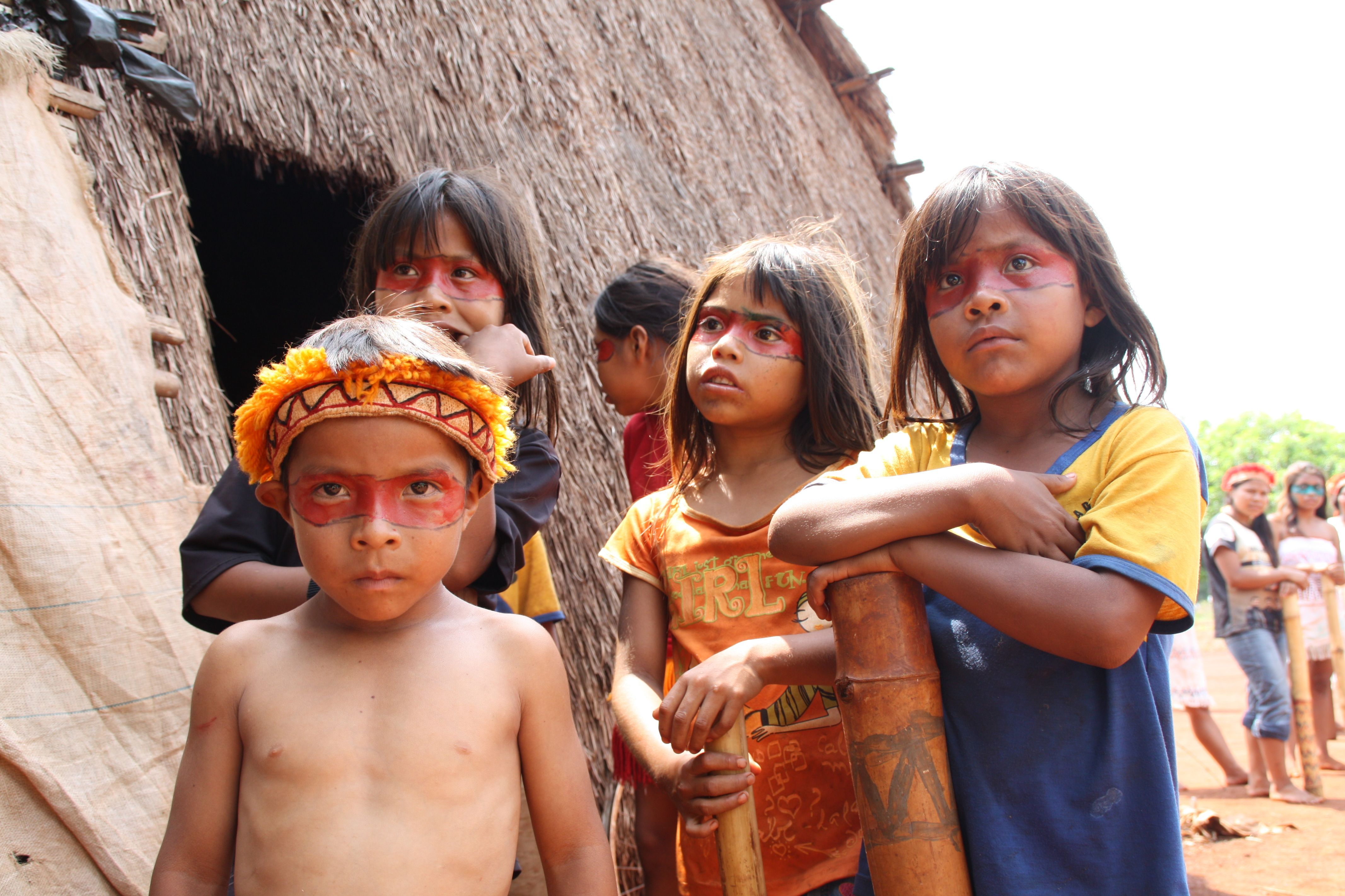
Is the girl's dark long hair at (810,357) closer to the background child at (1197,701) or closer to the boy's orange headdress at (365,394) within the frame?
the boy's orange headdress at (365,394)

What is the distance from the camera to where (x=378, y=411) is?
3.88ft

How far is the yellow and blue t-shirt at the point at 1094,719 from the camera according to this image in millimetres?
1096

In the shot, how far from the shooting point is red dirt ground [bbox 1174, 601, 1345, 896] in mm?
3732

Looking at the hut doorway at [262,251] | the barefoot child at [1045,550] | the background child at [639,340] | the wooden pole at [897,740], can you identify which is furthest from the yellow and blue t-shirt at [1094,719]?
the hut doorway at [262,251]

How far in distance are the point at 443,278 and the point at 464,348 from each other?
22 centimetres

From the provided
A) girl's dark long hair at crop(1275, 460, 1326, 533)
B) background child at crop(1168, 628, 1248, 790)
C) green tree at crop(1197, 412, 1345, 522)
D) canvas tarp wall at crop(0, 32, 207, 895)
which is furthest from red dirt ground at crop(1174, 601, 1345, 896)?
green tree at crop(1197, 412, 1345, 522)

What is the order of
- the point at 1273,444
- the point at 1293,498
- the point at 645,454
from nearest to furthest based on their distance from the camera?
the point at 645,454 < the point at 1293,498 < the point at 1273,444

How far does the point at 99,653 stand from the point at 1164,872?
188 centimetres

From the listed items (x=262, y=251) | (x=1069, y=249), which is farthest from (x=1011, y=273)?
(x=262, y=251)

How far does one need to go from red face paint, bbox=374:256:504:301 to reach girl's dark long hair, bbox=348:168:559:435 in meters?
0.02

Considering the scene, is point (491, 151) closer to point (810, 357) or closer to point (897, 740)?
point (810, 357)

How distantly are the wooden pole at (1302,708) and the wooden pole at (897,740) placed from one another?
17.1 feet

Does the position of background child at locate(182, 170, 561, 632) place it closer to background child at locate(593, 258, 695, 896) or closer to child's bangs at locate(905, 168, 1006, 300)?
background child at locate(593, 258, 695, 896)

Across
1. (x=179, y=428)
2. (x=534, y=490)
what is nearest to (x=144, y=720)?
(x=179, y=428)
